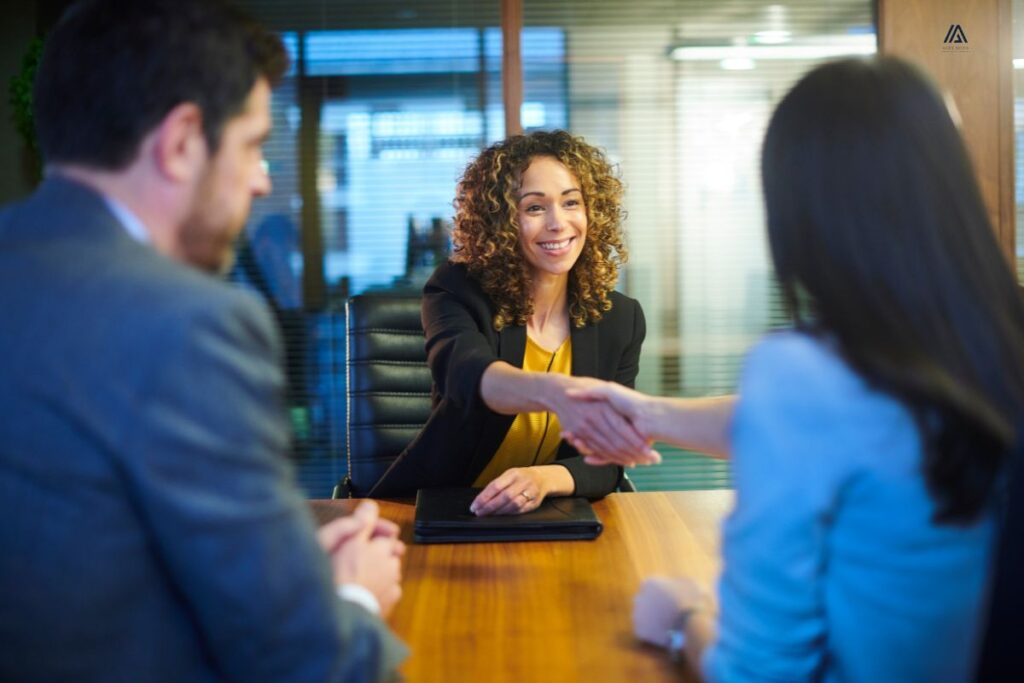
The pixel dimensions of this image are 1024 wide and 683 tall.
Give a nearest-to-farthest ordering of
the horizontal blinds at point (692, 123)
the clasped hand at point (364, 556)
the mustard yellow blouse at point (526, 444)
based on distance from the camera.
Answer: the clasped hand at point (364, 556), the mustard yellow blouse at point (526, 444), the horizontal blinds at point (692, 123)

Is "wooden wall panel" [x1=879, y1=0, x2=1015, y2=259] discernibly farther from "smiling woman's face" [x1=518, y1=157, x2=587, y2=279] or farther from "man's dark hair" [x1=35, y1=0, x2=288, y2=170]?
"man's dark hair" [x1=35, y1=0, x2=288, y2=170]

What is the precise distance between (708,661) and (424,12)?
3.52 meters

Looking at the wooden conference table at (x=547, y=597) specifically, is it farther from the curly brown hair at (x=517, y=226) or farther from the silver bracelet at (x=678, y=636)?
the curly brown hair at (x=517, y=226)

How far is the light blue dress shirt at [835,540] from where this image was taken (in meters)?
0.88

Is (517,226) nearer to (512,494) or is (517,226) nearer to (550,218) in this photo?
(550,218)

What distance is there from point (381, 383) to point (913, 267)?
5.92ft

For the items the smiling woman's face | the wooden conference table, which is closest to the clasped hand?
the wooden conference table

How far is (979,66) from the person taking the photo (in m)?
3.60

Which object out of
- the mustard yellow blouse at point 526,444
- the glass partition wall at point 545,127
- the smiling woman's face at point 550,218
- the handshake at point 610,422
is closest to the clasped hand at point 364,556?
the handshake at point 610,422

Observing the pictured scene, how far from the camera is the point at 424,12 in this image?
13.3 feet

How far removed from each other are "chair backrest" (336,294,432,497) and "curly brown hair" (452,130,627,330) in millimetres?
243

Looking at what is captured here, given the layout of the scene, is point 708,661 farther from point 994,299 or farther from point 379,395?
point 379,395

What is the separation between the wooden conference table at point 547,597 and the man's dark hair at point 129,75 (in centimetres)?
66

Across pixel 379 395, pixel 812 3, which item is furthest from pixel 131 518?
pixel 812 3
